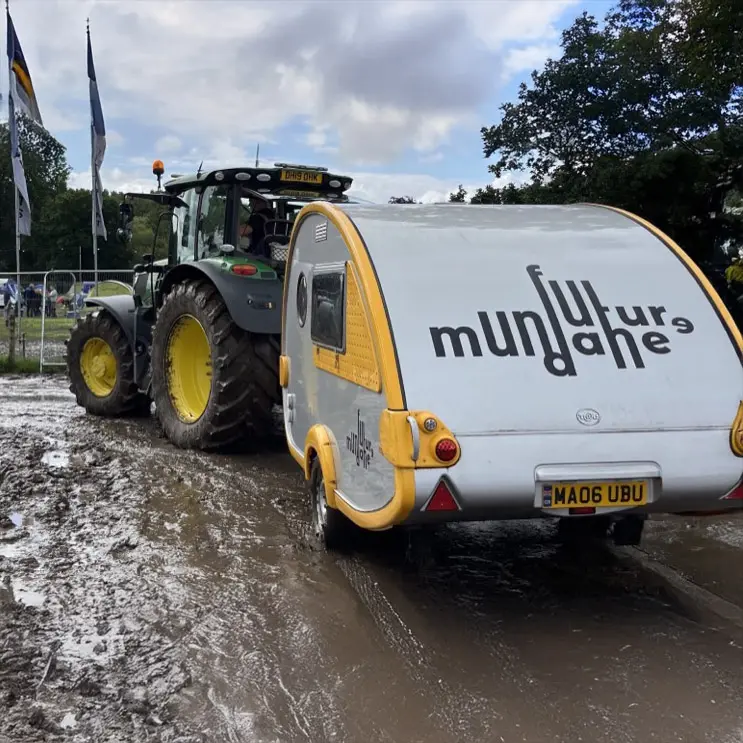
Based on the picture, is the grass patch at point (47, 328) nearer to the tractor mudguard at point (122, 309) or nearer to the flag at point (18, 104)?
the flag at point (18, 104)

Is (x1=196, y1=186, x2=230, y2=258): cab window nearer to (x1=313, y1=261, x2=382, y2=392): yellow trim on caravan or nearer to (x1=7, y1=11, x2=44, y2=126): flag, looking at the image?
(x1=313, y1=261, x2=382, y2=392): yellow trim on caravan

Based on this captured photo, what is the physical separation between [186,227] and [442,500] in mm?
5838

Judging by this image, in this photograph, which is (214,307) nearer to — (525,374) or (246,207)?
(246,207)

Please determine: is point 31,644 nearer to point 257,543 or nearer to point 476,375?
point 257,543

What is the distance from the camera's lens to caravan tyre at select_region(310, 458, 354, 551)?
5070 mm

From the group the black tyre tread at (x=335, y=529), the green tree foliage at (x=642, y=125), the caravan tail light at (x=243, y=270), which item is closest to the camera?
the black tyre tread at (x=335, y=529)

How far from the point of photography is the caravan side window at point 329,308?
455cm

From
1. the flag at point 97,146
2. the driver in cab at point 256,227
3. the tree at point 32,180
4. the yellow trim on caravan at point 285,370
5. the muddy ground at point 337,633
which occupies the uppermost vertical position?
the tree at point 32,180

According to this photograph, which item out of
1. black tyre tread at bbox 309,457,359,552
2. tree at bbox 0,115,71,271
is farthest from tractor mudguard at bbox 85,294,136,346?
tree at bbox 0,115,71,271

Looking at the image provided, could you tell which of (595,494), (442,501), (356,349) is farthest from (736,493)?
(356,349)

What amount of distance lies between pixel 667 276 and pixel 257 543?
3.02m

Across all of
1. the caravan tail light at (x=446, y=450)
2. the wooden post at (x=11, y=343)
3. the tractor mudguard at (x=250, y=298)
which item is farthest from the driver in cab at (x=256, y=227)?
the wooden post at (x=11, y=343)

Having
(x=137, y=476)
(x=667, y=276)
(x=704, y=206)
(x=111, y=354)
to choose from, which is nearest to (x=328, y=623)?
(x=667, y=276)

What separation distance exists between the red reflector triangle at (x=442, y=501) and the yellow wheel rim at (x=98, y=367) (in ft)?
24.3
